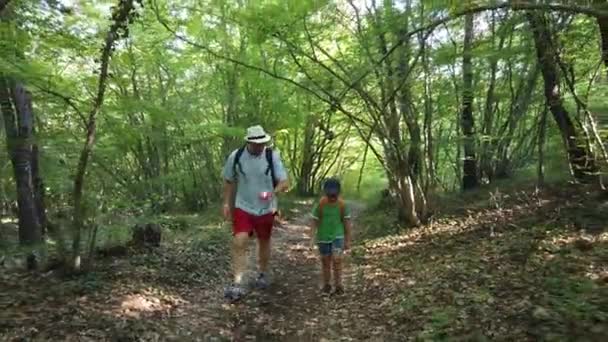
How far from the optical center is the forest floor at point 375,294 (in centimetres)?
473

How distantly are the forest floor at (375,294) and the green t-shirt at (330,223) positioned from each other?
740 mm

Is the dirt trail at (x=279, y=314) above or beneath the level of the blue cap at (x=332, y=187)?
beneath

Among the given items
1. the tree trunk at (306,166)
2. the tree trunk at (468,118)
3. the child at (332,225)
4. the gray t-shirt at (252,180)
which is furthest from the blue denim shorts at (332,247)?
the tree trunk at (306,166)

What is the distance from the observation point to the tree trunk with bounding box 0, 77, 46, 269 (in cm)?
872

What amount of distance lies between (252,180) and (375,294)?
2.02 m

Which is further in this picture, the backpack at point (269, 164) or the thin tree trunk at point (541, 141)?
the thin tree trunk at point (541, 141)

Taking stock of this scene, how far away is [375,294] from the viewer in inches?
262

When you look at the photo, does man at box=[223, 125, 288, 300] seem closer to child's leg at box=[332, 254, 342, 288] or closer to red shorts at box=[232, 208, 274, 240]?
red shorts at box=[232, 208, 274, 240]

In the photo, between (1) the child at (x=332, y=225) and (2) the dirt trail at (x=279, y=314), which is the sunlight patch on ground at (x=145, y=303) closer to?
(2) the dirt trail at (x=279, y=314)

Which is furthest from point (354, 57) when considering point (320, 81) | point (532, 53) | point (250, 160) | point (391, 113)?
point (250, 160)

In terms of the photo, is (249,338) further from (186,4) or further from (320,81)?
(186,4)

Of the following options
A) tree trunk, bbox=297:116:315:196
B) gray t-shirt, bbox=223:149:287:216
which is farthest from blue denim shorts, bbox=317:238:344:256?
tree trunk, bbox=297:116:315:196

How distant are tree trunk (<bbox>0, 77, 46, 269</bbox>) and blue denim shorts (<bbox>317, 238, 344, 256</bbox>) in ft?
14.4

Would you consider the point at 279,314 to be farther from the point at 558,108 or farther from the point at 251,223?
the point at 558,108
